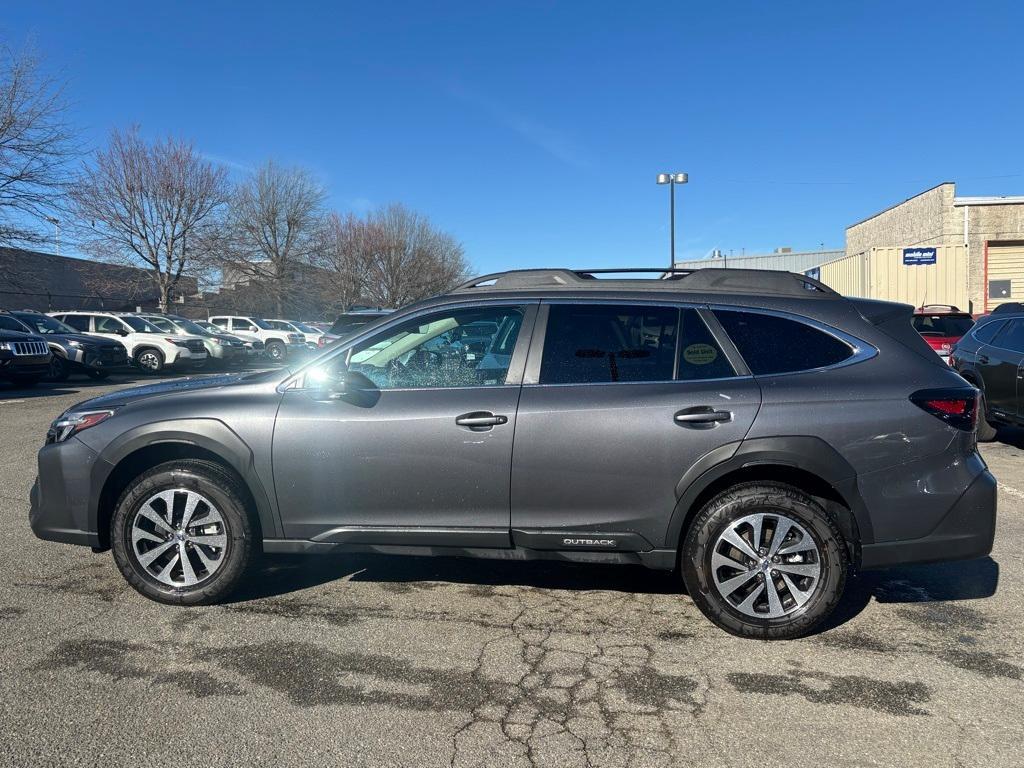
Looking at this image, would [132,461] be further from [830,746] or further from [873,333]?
[873,333]

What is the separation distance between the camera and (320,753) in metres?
2.71

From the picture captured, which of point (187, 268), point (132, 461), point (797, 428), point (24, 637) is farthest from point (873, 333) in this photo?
point (187, 268)

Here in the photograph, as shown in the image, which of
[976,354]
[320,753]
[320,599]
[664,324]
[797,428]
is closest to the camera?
[320,753]

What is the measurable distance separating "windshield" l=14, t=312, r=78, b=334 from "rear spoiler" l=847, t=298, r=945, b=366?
20024 millimetres

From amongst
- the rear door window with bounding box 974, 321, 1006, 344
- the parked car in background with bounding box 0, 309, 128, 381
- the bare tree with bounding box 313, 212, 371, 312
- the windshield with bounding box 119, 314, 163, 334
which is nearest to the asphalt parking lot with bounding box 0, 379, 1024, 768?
the rear door window with bounding box 974, 321, 1006, 344

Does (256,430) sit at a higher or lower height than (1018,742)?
higher

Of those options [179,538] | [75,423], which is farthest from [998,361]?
[75,423]

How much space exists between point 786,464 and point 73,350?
60.8ft

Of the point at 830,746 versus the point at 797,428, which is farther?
the point at 797,428

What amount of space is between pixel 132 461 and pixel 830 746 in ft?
11.7

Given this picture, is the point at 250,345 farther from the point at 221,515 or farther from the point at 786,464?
the point at 786,464

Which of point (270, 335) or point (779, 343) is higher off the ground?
point (270, 335)

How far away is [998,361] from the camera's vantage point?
865 cm

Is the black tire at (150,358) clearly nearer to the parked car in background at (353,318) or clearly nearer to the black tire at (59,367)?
the black tire at (59,367)
